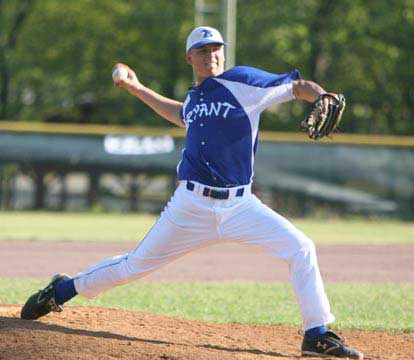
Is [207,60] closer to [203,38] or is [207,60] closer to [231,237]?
[203,38]

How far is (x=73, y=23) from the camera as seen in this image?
26344mm

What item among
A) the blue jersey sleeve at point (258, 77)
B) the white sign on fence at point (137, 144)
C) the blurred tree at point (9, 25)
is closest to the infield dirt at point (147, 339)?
the blue jersey sleeve at point (258, 77)

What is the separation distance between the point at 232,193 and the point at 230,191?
17 mm

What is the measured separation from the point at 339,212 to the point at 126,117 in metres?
9.23

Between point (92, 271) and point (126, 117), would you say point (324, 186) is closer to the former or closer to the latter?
point (126, 117)

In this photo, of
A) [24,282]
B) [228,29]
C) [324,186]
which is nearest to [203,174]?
[24,282]

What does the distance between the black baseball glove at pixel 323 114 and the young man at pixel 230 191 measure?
9 cm

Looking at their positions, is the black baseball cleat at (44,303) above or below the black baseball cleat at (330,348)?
above

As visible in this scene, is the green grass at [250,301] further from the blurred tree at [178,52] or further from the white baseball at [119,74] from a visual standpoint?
the blurred tree at [178,52]

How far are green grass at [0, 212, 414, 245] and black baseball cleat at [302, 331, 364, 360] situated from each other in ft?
26.3

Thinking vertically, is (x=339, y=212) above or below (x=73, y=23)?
below

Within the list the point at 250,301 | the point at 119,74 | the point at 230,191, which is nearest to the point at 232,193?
the point at 230,191

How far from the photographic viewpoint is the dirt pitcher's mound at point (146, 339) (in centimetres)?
489

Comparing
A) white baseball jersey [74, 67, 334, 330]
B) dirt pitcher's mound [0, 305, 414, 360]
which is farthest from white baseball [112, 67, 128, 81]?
dirt pitcher's mound [0, 305, 414, 360]
